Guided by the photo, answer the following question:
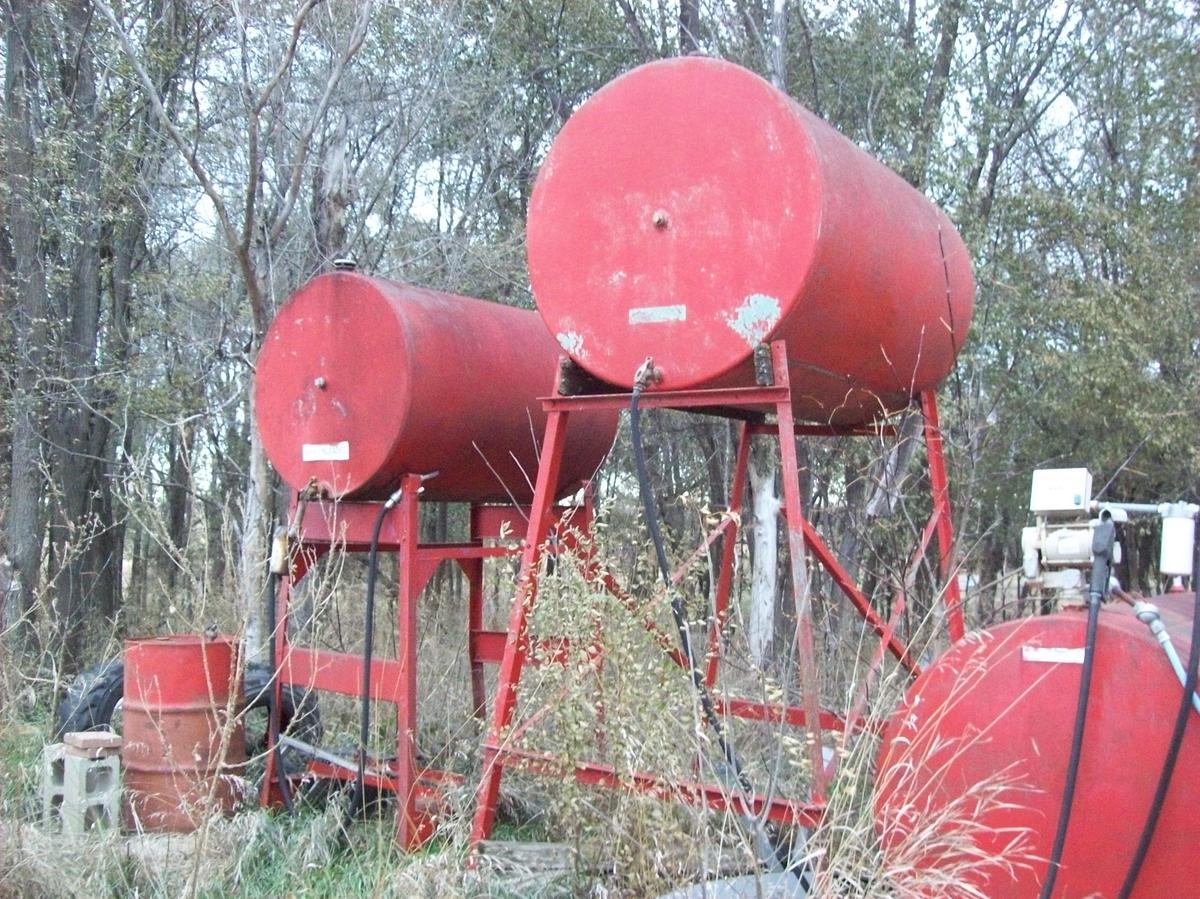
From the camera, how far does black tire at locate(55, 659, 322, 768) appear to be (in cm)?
611

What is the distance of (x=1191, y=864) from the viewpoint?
10.5 feet

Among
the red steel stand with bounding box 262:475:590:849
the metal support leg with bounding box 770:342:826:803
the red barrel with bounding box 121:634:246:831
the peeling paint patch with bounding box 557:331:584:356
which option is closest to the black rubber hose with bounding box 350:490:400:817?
the red steel stand with bounding box 262:475:590:849

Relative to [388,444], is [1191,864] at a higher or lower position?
lower

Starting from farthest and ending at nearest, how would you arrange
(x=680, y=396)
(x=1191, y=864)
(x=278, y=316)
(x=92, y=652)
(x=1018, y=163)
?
(x=1018, y=163) < (x=92, y=652) < (x=278, y=316) < (x=680, y=396) < (x=1191, y=864)

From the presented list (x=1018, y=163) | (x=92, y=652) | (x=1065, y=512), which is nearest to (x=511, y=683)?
(x=1065, y=512)

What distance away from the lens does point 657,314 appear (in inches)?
177

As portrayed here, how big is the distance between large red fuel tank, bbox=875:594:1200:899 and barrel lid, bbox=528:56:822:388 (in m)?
1.43

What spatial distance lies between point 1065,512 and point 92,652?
9.32 m

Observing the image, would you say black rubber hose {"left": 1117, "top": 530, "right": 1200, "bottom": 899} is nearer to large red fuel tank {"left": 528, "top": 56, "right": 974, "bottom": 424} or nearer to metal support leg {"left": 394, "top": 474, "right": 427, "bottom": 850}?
large red fuel tank {"left": 528, "top": 56, "right": 974, "bottom": 424}

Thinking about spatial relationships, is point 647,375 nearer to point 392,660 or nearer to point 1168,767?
point 392,660

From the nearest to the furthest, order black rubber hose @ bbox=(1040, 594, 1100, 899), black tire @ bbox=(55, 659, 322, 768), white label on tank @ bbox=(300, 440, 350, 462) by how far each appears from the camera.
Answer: black rubber hose @ bbox=(1040, 594, 1100, 899)
white label on tank @ bbox=(300, 440, 350, 462)
black tire @ bbox=(55, 659, 322, 768)

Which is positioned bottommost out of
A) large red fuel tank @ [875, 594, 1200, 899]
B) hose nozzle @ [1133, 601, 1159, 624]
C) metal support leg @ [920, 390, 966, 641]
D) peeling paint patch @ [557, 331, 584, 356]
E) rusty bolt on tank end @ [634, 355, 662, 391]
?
large red fuel tank @ [875, 594, 1200, 899]

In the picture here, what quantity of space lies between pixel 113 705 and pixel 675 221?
4.02 m

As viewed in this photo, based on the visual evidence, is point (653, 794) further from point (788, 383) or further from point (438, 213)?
point (438, 213)
